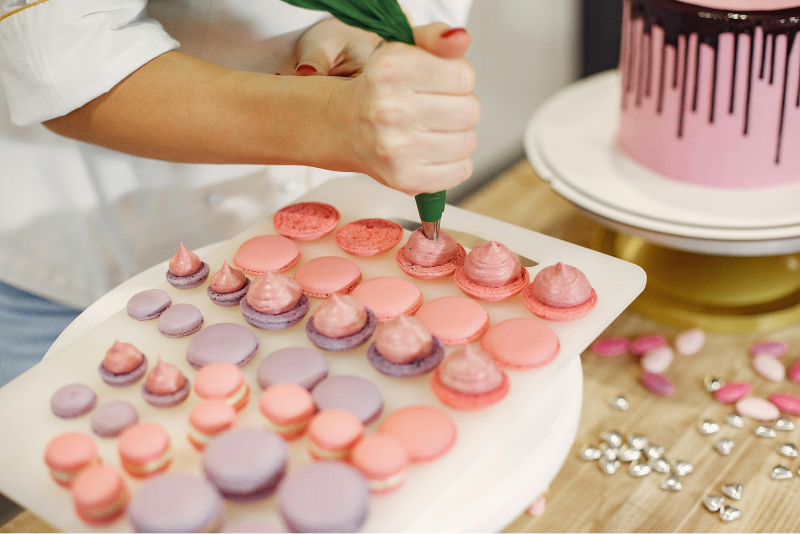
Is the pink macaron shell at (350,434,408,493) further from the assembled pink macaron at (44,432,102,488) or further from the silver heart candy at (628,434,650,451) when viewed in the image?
the silver heart candy at (628,434,650,451)

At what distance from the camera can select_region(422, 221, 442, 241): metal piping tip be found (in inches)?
21.8

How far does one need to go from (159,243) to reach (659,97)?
58 centimetres

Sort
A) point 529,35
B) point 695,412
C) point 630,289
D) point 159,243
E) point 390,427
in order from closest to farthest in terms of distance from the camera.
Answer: point 390,427, point 630,289, point 695,412, point 159,243, point 529,35

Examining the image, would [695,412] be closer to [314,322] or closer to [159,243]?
[314,322]

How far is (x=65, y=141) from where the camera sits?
71cm

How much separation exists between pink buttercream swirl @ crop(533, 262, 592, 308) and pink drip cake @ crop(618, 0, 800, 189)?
285mm

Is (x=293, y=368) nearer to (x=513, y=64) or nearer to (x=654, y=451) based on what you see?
(x=654, y=451)

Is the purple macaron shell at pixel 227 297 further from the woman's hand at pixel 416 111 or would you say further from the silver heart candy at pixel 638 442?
the silver heart candy at pixel 638 442

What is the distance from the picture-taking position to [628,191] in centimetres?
73

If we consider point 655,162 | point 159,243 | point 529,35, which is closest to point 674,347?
point 655,162

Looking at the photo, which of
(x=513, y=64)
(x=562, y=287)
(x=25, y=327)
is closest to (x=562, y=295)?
(x=562, y=287)

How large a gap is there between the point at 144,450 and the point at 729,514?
457mm

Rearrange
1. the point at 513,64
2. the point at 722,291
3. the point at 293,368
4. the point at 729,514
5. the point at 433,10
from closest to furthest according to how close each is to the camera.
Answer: the point at 293,368, the point at 729,514, the point at 722,291, the point at 433,10, the point at 513,64

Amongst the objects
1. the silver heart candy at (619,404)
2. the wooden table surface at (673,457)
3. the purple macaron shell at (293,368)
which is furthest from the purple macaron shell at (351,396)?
the silver heart candy at (619,404)
